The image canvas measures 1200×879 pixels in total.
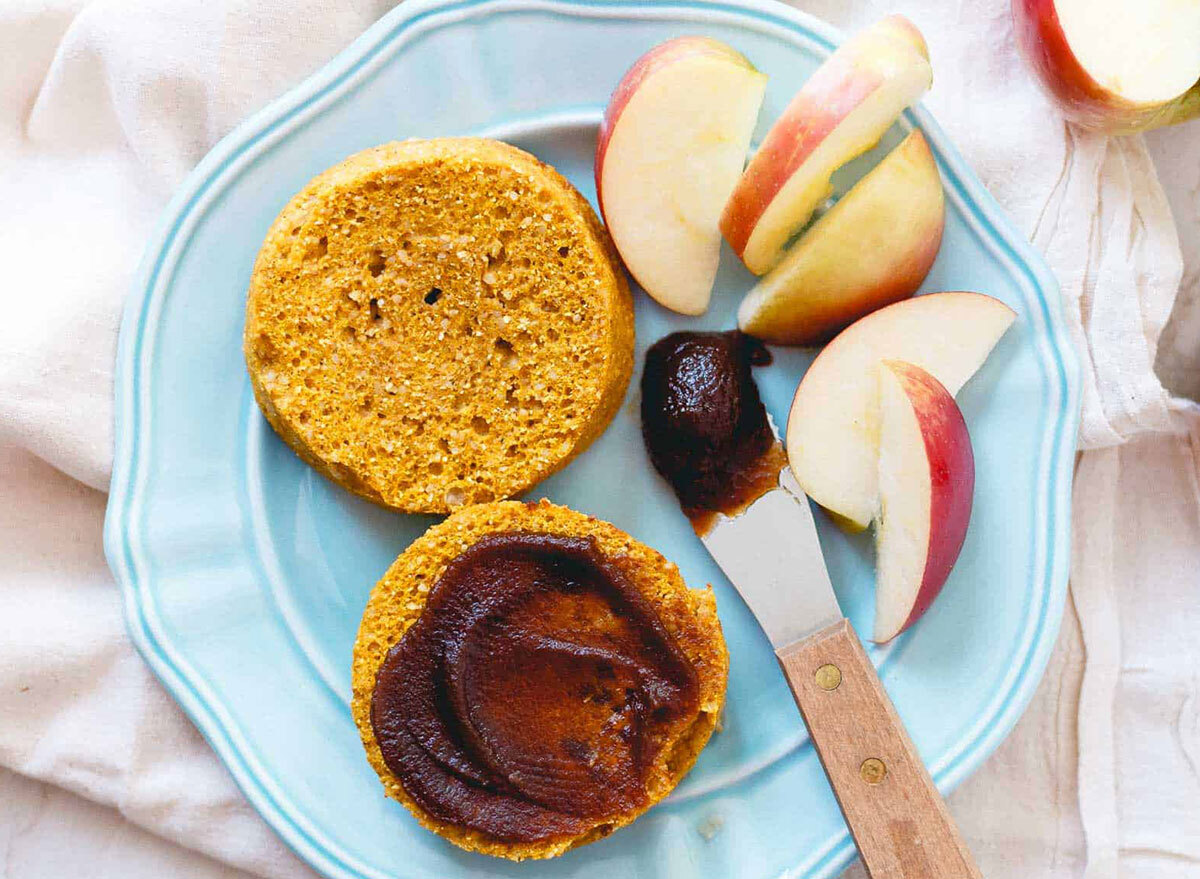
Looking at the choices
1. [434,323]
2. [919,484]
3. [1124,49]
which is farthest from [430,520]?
[1124,49]

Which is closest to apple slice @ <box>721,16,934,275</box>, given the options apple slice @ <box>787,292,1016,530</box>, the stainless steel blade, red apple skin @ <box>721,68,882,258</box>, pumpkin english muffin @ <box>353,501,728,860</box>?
red apple skin @ <box>721,68,882,258</box>

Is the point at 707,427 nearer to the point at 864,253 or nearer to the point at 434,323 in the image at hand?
the point at 864,253

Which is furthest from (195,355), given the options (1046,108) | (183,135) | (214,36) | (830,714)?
(1046,108)

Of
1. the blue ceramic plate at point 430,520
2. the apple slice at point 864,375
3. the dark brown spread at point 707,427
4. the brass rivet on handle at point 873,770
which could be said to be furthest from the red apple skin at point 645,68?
the brass rivet on handle at point 873,770

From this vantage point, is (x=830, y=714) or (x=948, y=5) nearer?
(x=830, y=714)

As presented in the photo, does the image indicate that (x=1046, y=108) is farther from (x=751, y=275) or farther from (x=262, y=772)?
(x=262, y=772)

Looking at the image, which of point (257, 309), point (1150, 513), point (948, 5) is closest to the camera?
point (257, 309)

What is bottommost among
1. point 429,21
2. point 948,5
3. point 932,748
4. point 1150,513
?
point 932,748
